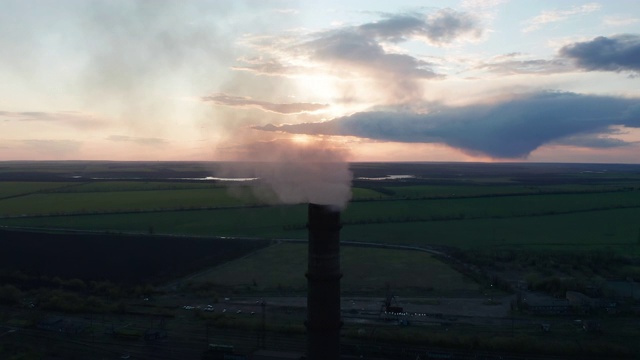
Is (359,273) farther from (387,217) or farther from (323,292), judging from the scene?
(387,217)

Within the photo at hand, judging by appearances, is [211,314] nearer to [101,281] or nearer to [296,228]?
[101,281]

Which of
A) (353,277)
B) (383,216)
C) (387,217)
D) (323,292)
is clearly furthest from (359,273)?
(383,216)

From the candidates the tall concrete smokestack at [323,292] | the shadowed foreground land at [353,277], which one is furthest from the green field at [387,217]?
the tall concrete smokestack at [323,292]

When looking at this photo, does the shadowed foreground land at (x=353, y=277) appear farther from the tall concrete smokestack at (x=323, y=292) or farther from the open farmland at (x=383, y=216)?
the tall concrete smokestack at (x=323, y=292)

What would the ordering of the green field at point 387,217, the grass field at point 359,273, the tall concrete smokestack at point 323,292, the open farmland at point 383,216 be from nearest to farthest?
the tall concrete smokestack at point 323,292 < the grass field at point 359,273 < the green field at point 387,217 < the open farmland at point 383,216

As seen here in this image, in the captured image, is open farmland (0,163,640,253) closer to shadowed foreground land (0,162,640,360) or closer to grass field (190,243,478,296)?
shadowed foreground land (0,162,640,360)

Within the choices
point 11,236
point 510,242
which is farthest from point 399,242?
point 11,236
